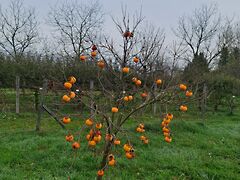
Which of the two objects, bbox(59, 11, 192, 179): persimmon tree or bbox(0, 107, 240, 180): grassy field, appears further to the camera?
bbox(0, 107, 240, 180): grassy field

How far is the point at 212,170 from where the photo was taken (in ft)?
16.5

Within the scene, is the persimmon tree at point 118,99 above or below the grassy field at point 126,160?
above

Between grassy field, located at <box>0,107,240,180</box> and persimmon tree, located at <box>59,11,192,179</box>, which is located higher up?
persimmon tree, located at <box>59,11,192,179</box>

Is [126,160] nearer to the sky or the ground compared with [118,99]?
nearer to the ground

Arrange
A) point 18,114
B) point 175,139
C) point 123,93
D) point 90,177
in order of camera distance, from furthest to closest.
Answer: point 18,114 < point 175,139 < point 90,177 < point 123,93

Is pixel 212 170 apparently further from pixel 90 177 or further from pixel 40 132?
pixel 40 132

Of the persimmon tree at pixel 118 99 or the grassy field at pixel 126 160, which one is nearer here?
the persimmon tree at pixel 118 99

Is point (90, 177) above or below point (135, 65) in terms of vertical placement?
below

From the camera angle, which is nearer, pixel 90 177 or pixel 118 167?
pixel 90 177

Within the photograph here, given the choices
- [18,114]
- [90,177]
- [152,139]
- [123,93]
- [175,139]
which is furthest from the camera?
[18,114]

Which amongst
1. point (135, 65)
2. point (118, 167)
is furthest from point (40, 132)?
point (135, 65)

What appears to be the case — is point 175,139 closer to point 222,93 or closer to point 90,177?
point 90,177

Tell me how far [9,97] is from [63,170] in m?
8.21

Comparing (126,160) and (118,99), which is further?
(126,160)
